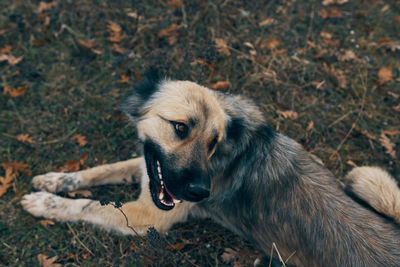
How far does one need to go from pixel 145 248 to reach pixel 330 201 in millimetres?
1670

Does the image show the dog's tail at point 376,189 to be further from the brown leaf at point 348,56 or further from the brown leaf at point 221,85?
the brown leaf at point 348,56

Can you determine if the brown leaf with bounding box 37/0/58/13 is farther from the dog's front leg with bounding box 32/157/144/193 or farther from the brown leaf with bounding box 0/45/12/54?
the dog's front leg with bounding box 32/157/144/193

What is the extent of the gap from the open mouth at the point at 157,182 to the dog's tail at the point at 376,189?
5.51 ft

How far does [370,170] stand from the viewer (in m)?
3.11

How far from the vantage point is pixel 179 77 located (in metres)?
4.33

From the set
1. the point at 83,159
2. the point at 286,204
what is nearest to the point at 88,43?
the point at 83,159

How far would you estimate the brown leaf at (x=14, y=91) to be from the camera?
406 cm

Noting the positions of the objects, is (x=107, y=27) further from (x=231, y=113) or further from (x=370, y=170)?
(x=370, y=170)

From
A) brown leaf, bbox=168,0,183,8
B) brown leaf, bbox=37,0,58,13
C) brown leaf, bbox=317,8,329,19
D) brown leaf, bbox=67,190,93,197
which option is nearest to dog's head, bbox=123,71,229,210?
brown leaf, bbox=67,190,93,197

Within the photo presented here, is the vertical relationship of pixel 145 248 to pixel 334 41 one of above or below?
below

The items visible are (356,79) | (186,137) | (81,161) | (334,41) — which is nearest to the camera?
(186,137)

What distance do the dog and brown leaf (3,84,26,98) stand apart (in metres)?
1.59

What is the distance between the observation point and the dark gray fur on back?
240 centimetres

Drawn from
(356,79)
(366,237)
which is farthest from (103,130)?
(356,79)
